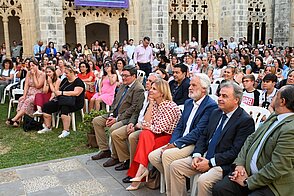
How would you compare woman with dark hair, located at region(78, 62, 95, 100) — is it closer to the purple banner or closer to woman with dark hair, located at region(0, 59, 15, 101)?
woman with dark hair, located at region(0, 59, 15, 101)

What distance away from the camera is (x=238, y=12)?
1545 cm

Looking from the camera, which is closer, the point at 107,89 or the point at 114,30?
the point at 107,89

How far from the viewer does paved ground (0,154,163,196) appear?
366 cm

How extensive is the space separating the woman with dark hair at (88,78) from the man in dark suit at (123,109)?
239 centimetres

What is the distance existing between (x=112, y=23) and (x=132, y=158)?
36.4 feet

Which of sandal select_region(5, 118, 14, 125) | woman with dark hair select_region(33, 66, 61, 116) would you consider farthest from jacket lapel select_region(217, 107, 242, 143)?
sandal select_region(5, 118, 14, 125)

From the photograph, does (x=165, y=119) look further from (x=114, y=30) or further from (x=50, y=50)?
(x=114, y=30)

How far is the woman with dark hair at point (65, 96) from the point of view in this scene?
19.3 feet

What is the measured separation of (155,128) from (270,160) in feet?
4.73

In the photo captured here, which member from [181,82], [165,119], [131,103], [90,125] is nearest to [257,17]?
[181,82]

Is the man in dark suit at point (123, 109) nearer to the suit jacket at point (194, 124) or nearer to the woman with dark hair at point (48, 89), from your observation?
the suit jacket at point (194, 124)

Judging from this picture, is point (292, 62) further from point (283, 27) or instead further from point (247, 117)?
point (283, 27)

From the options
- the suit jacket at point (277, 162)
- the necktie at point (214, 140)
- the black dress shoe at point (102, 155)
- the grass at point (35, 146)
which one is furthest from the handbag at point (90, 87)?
the suit jacket at point (277, 162)

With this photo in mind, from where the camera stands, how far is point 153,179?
372cm
